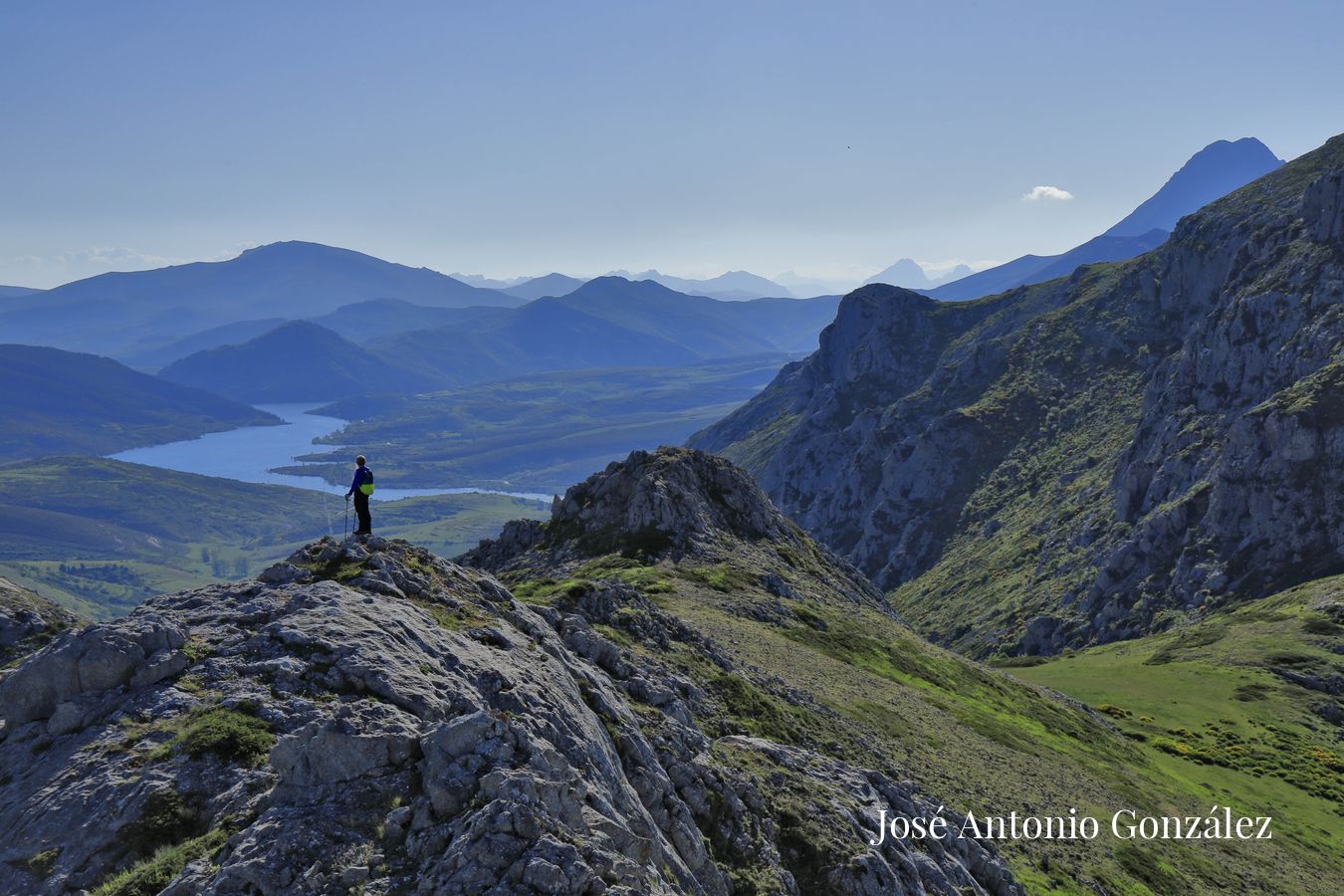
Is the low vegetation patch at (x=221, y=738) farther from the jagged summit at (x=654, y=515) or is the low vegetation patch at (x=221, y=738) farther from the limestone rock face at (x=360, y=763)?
the jagged summit at (x=654, y=515)

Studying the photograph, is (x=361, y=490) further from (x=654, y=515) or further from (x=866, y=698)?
(x=654, y=515)

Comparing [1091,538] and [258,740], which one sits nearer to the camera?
[258,740]

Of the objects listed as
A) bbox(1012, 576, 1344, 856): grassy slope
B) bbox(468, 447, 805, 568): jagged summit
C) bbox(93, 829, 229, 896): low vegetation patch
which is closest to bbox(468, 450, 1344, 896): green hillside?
bbox(468, 447, 805, 568): jagged summit

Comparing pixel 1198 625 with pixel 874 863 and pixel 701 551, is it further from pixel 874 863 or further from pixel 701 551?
pixel 874 863

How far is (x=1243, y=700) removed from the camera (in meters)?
94.0

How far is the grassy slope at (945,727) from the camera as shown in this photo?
44.8 meters

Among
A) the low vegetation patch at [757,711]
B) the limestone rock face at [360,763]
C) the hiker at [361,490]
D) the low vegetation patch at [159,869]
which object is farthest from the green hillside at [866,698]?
the low vegetation patch at [159,869]

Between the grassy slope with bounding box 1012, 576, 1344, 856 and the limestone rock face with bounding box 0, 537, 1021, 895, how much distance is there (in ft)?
Result: 181

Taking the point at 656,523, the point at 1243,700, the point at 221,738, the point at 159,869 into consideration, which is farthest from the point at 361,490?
the point at 1243,700

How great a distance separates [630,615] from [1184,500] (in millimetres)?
141128

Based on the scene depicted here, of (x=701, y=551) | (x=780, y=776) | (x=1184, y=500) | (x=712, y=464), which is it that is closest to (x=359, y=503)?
(x=780, y=776)

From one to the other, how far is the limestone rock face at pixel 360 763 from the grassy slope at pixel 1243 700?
55098 mm

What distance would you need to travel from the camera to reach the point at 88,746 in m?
20.8

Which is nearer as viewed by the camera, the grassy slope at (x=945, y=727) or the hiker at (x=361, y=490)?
the hiker at (x=361, y=490)
